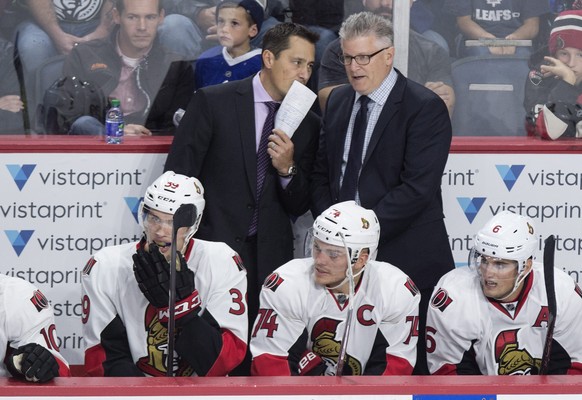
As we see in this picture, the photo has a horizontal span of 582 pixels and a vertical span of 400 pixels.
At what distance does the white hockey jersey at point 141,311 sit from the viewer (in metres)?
4.32

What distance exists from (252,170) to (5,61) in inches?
61.6

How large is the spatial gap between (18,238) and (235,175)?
3.31ft

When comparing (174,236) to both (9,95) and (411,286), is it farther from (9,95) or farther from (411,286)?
(9,95)

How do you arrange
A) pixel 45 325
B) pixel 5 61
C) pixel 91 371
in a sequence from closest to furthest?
pixel 45 325 → pixel 91 371 → pixel 5 61

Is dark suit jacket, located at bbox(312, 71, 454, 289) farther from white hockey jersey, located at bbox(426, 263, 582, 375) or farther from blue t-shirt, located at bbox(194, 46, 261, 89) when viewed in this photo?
blue t-shirt, located at bbox(194, 46, 261, 89)

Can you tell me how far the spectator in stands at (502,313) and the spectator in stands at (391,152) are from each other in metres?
0.30

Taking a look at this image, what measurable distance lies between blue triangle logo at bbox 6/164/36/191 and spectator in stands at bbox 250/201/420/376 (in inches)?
55.1

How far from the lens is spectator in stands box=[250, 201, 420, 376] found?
431 centimetres

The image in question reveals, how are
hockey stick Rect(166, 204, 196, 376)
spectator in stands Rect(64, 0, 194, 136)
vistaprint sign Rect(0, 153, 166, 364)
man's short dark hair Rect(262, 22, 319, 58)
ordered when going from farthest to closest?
spectator in stands Rect(64, 0, 194, 136)
vistaprint sign Rect(0, 153, 166, 364)
man's short dark hair Rect(262, 22, 319, 58)
hockey stick Rect(166, 204, 196, 376)

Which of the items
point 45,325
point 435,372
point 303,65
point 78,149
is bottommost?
point 435,372

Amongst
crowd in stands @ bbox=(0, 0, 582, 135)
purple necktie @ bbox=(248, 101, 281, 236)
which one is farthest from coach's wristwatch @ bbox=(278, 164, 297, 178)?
crowd in stands @ bbox=(0, 0, 582, 135)

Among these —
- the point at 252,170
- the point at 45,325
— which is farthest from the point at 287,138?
the point at 45,325

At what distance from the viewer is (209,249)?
4484mm

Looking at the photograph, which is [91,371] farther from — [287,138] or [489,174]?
[489,174]
